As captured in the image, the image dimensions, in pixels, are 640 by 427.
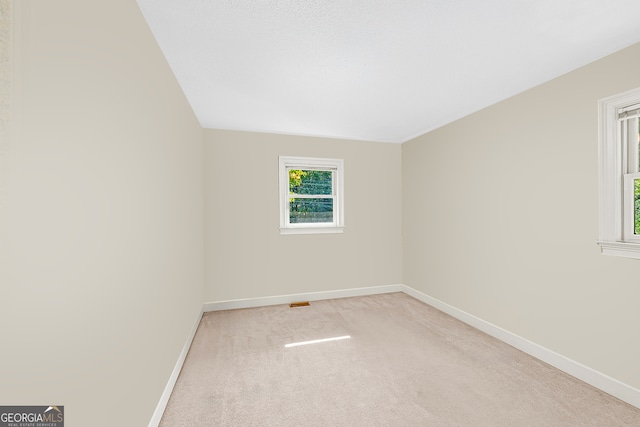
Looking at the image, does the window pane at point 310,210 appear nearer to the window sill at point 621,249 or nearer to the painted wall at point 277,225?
the painted wall at point 277,225

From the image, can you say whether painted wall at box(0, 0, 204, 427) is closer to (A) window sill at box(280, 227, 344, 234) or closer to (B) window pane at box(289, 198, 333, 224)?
(A) window sill at box(280, 227, 344, 234)

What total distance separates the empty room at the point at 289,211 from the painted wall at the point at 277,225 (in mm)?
39

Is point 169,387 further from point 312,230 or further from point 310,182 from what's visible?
point 310,182

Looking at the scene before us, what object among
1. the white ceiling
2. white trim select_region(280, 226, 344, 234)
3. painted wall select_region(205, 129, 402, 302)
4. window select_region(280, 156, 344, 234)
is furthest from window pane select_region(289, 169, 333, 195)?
the white ceiling

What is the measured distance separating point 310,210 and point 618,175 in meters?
3.24

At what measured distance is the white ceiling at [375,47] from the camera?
1570 millimetres

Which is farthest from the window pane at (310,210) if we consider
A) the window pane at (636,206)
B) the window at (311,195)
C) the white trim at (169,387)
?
the window pane at (636,206)

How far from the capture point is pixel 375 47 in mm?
1925

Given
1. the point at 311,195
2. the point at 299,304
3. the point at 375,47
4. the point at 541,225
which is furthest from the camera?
the point at 311,195

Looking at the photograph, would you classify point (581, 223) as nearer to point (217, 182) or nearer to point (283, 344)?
point (283, 344)

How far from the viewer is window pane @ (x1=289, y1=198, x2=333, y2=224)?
164 inches

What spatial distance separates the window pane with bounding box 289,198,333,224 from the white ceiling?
150cm

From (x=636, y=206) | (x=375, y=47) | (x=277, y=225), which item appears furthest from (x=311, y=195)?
(x=636, y=206)

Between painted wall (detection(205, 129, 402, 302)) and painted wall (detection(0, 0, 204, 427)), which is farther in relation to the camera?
painted wall (detection(205, 129, 402, 302))
